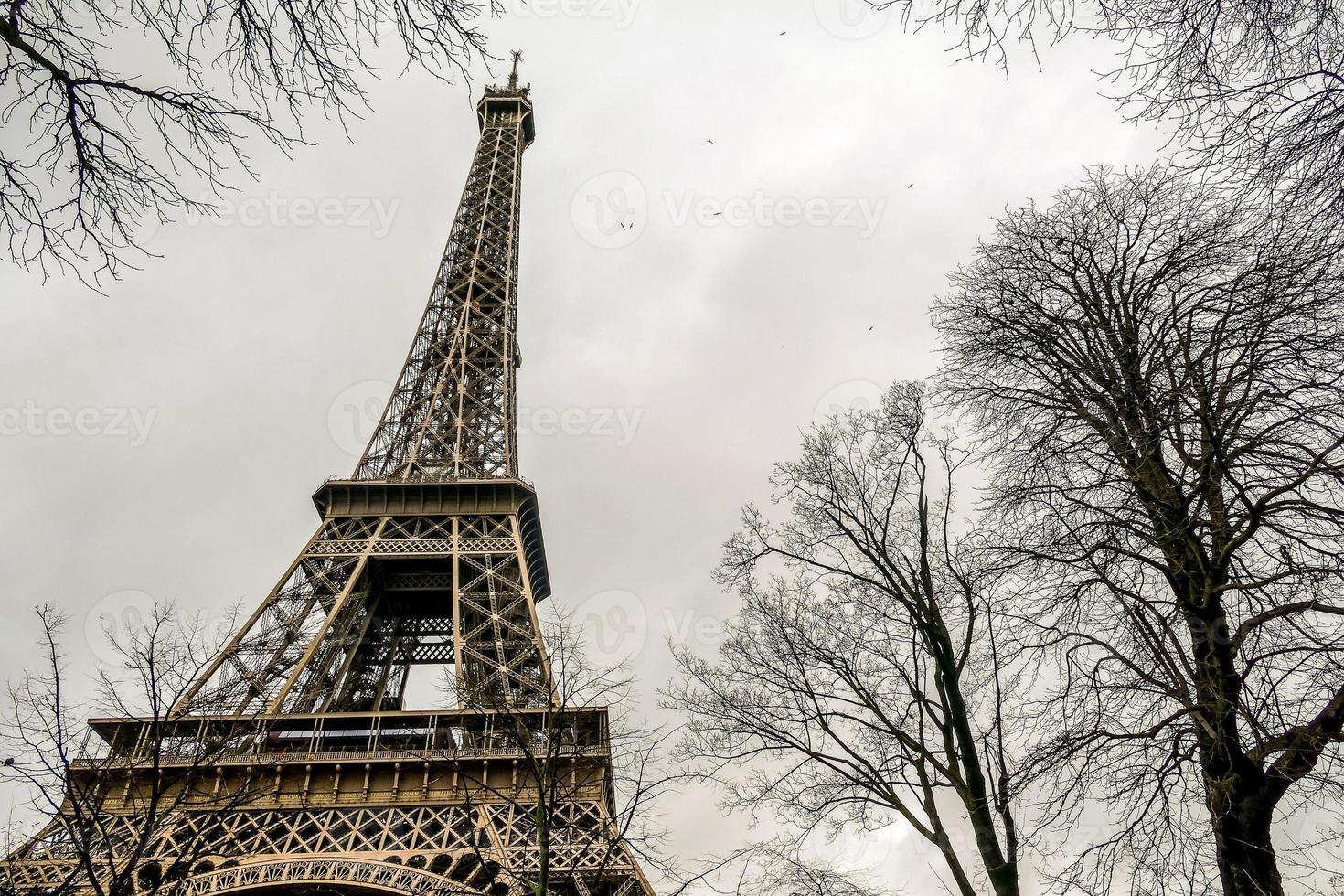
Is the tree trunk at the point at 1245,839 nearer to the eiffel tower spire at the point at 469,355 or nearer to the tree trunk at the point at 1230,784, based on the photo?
the tree trunk at the point at 1230,784

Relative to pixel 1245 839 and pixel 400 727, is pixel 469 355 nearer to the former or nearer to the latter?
pixel 400 727

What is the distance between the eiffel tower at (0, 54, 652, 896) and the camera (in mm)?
17516

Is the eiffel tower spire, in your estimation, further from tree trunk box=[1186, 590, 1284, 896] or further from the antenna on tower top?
tree trunk box=[1186, 590, 1284, 896]

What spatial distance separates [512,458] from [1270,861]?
3279 centimetres

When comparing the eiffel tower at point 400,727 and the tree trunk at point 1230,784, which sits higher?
the eiffel tower at point 400,727

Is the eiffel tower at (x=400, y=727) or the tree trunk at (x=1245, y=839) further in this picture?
the eiffel tower at (x=400, y=727)

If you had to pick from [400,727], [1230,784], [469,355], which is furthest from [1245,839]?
[469,355]

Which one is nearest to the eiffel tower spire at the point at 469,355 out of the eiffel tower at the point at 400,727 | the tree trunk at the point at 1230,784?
the eiffel tower at the point at 400,727

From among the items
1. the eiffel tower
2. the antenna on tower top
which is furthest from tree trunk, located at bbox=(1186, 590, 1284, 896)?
the antenna on tower top

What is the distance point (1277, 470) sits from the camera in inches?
283

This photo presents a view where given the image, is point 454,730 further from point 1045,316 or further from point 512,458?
point 1045,316

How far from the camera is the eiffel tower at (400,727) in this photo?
1752 cm

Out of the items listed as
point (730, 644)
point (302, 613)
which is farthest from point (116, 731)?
point (730, 644)

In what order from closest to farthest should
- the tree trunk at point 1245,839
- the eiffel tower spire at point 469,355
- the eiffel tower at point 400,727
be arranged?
the tree trunk at point 1245,839, the eiffel tower at point 400,727, the eiffel tower spire at point 469,355
